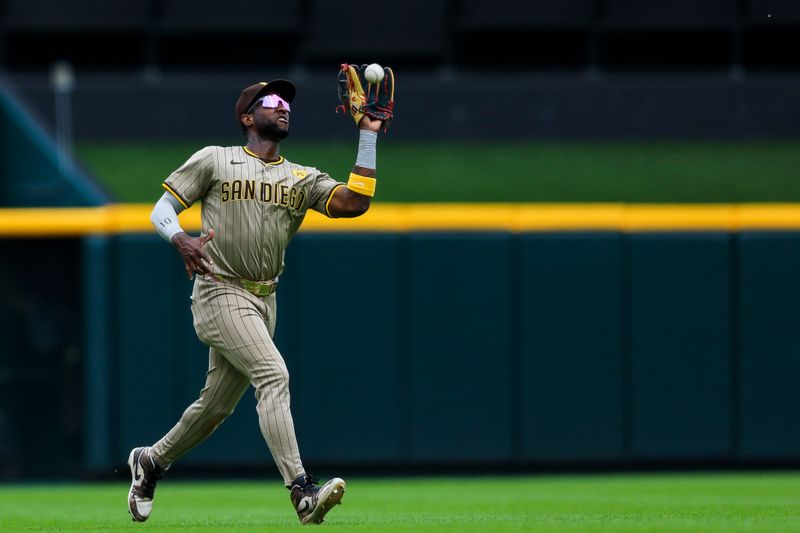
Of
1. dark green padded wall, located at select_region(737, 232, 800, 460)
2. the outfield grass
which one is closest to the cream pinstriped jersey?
dark green padded wall, located at select_region(737, 232, 800, 460)

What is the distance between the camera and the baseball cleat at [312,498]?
521 centimetres

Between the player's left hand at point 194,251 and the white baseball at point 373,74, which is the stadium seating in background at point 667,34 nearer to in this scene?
the white baseball at point 373,74

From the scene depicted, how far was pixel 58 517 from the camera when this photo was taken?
662 centimetres

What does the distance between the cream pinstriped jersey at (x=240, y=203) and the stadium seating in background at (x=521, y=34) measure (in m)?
8.80

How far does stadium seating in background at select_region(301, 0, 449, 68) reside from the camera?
559 inches

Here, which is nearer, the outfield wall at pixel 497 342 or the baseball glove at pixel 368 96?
the baseball glove at pixel 368 96

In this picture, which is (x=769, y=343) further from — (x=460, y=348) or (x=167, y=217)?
(x=167, y=217)

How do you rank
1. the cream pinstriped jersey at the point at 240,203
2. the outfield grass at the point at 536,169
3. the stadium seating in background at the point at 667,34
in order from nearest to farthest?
the cream pinstriped jersey at the point at 240,203 < the outfield grass at the point at 536,169 < the stadium seating in background at the point at 667,34

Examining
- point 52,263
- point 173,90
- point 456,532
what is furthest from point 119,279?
point 456,532

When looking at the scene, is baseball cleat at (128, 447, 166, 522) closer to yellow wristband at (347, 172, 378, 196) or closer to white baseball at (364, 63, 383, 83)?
yellow wristband at (347, 172, 378, 196)

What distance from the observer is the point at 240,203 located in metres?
5.70

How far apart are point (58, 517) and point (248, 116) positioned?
220 centimetres

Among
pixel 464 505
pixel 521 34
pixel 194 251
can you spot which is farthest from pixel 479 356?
pixel 194 251

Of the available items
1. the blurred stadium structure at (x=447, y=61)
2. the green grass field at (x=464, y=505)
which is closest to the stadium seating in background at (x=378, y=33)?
the blurred stadium structure at (x=447, y=61)
